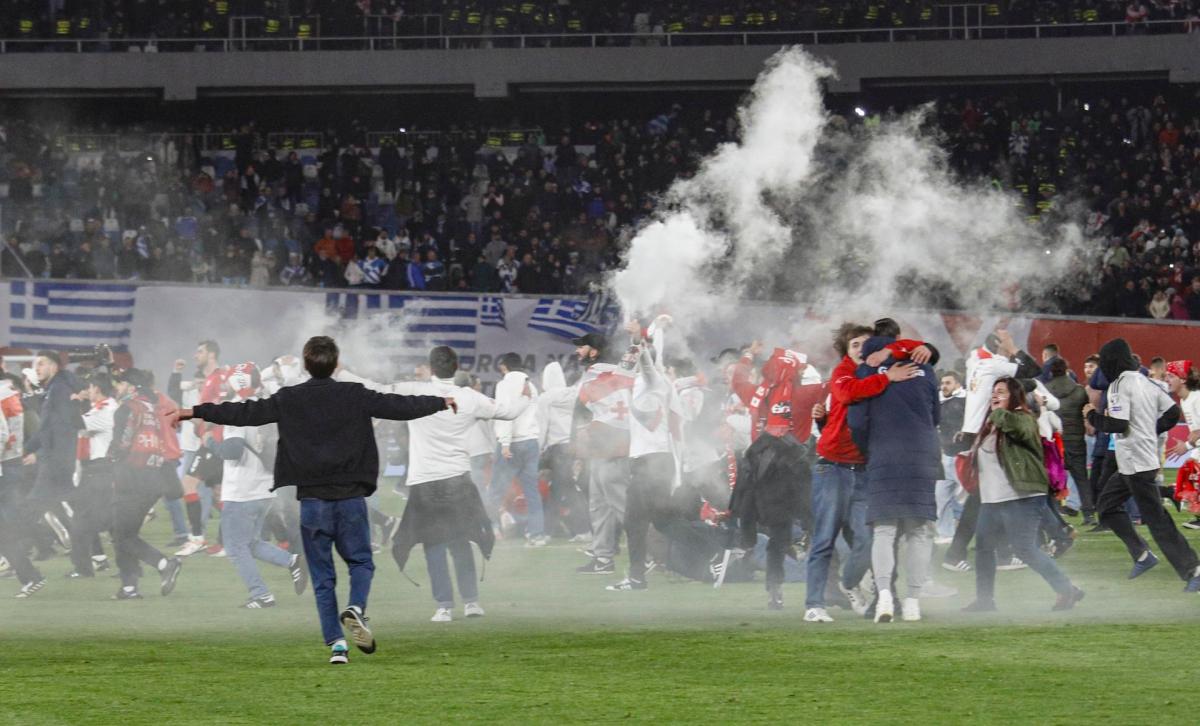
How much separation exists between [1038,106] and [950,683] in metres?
32.3

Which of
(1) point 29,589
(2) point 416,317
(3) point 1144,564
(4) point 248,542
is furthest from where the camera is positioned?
(2) point 416,317

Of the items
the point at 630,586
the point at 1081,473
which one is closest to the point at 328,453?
the point at 630,586

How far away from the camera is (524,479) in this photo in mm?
19375

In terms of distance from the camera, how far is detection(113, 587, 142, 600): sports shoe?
14328 mm

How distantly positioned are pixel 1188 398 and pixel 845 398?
33.9ft

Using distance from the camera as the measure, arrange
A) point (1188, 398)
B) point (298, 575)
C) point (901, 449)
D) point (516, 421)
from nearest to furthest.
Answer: point (901, 449) < point (298, 575) < point (516, 421) < point (1188, 398)

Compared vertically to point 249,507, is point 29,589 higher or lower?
lower

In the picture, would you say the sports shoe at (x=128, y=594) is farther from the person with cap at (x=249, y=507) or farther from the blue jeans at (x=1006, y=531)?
the blue jeans at (x=1006, y=531)

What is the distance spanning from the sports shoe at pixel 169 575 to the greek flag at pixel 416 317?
46.7ft

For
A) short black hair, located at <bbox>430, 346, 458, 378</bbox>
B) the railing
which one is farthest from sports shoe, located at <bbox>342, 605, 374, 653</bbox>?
the railing

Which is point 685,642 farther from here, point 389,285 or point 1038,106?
point 1038,106

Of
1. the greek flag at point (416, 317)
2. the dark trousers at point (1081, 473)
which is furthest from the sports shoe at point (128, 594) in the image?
the greek flag at point (416, 317)

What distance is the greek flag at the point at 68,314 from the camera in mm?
28297

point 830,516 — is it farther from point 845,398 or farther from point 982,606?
point 982,606
